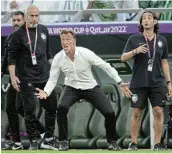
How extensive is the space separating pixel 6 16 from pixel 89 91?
3618mm

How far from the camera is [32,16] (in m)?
12.7

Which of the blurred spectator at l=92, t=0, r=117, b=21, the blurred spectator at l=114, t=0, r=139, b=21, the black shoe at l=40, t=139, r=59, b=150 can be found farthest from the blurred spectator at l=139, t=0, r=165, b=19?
the black shoe at l=40, t=139, r=59, b=150

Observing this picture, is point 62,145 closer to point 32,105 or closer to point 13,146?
point 32,105

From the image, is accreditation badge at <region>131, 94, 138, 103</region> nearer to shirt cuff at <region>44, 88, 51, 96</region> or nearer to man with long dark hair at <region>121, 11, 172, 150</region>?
man with long dark hair at <region>121, 11, 172, 150</region>

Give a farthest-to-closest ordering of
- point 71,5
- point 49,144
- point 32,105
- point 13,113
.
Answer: point 71,5
point 13,113
point 49,144
point 32,105

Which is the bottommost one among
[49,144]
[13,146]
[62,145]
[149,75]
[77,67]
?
[13,146]

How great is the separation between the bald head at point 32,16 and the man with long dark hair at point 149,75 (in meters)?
1.50

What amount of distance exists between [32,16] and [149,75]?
2042 millimetres

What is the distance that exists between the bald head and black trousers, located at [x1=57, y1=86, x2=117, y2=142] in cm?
115

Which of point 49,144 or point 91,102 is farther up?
point 91,102

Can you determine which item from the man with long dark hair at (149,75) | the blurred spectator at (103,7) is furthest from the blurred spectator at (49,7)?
the man with long dark hair at (149,75)

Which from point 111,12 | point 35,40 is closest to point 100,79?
point 111,12

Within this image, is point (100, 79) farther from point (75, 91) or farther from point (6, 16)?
point (75, 91)

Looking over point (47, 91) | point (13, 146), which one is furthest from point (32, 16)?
point (13, 146)
